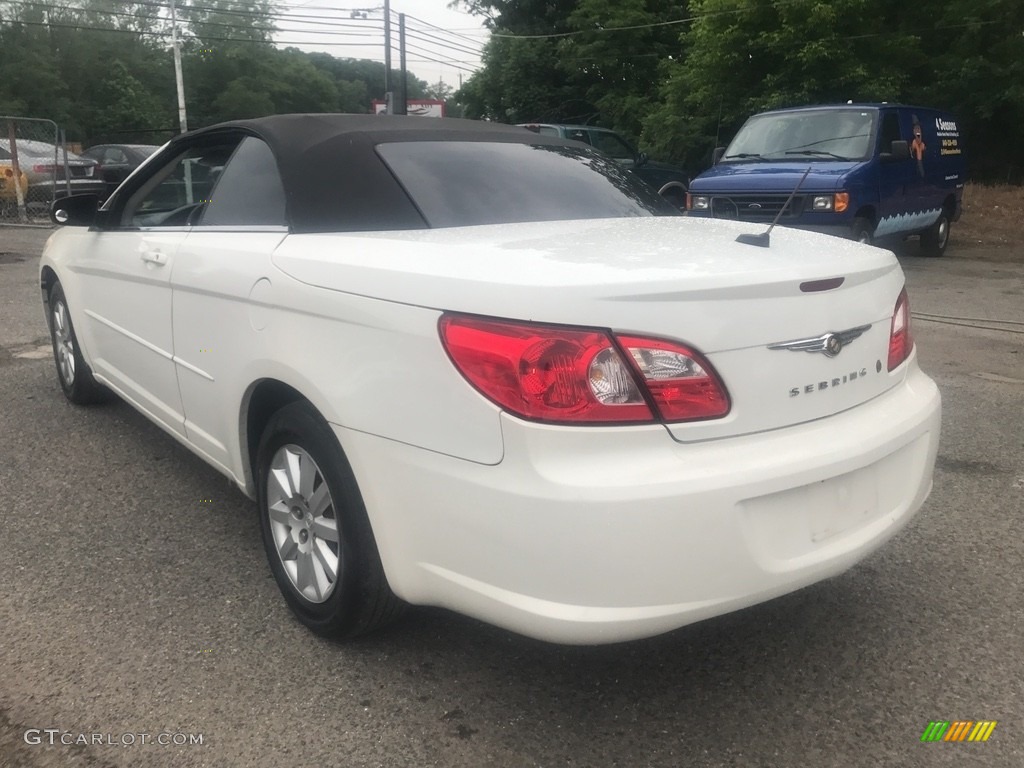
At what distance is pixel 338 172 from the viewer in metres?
2.90

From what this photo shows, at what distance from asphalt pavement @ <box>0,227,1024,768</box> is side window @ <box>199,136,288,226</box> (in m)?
1.18

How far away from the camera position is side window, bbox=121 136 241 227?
351 cm

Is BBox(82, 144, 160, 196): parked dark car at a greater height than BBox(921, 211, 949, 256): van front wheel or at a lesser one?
greater

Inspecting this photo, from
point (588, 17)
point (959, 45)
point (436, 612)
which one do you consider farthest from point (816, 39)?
point (436, 612)

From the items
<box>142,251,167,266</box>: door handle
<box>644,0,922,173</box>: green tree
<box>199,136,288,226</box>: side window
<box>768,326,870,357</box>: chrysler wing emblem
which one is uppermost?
Answer: <box>644,0,922,173</box>: green tree

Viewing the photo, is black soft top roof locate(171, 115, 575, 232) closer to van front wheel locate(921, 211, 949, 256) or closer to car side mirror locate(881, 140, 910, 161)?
car side mirror locate(881, 140, 910, 161)

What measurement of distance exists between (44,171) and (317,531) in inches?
658

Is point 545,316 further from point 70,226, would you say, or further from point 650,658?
point 70,226

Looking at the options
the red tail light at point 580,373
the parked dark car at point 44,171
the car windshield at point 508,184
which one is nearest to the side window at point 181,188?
the car windshield at point 508,184

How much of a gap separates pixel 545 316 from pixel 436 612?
125cm

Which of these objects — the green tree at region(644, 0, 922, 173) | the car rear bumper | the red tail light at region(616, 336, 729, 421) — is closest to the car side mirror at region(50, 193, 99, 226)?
the car rear bumper

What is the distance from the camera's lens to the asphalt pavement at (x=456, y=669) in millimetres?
2262

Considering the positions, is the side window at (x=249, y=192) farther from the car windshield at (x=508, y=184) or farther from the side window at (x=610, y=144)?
the side window at (x=610, y=144)

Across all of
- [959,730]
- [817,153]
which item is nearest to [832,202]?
[817,153]
